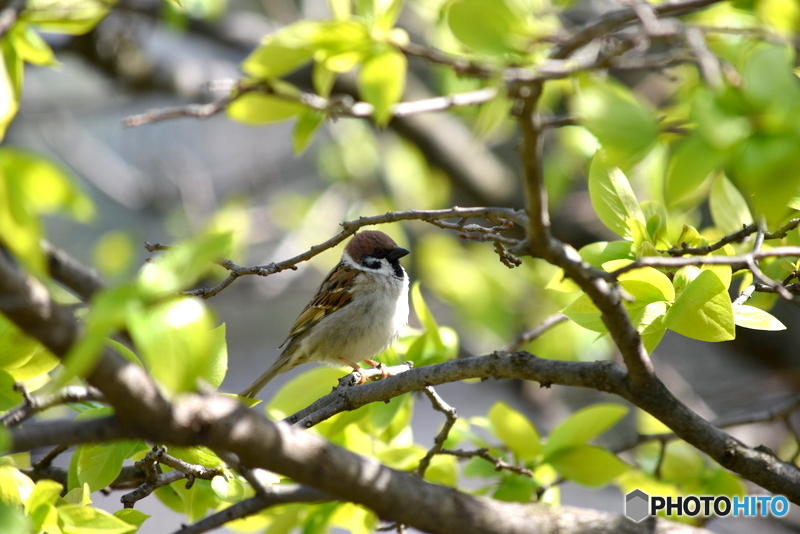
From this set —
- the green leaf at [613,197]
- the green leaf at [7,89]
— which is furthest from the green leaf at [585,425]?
the green leaf at [7,89]

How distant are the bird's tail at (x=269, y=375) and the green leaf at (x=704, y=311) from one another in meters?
1.96

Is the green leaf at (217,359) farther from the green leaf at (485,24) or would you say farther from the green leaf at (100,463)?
the green leaf at (485,24)

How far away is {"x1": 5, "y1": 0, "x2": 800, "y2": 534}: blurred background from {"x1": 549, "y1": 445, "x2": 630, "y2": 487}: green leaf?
814 millimetres

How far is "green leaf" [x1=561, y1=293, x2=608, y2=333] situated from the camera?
1410mm

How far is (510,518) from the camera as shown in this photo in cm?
122

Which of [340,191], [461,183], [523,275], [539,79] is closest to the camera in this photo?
[539,79]

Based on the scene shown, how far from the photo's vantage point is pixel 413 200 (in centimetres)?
437

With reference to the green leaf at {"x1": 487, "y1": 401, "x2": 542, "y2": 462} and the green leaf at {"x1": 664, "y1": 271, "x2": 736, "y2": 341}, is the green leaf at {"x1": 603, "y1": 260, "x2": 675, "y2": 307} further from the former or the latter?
the green leaf at {"x1": 487, "y1": 401, "x2": 542, "y2": 462}

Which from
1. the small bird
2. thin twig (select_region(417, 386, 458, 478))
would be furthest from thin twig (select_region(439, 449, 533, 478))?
the small bird

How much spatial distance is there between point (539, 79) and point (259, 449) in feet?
2.06

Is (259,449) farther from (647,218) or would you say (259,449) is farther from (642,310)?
(647,218)

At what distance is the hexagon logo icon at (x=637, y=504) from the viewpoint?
195 cm

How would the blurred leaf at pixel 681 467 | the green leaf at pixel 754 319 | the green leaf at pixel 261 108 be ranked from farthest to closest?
the blurred leaf at pixel 681 467 → the green leaf at pixel 261 108 → the green leaf at pixel 754 319

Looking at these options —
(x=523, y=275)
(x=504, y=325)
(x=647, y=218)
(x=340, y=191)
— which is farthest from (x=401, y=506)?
(x=340, y=191)
